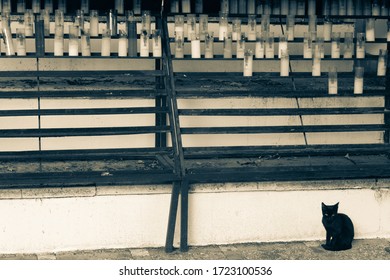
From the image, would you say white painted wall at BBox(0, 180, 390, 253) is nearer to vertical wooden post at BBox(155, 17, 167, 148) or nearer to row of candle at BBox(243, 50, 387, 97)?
row of candle at BBox(243, 50, 387, 97)

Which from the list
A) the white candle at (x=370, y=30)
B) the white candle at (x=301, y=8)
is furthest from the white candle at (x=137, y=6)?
the white candle at (x=370, y=30)

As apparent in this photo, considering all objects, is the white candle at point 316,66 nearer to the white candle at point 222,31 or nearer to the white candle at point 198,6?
the white candle at point 222,31

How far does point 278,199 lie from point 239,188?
0.40 m

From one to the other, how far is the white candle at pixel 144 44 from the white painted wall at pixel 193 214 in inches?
48.9

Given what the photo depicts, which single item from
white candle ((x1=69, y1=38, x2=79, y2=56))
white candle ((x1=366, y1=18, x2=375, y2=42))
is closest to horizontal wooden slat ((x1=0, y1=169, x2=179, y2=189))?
white candle ((x1=69, y1=38, x2=79, y2=56))

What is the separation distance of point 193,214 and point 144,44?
1.62m

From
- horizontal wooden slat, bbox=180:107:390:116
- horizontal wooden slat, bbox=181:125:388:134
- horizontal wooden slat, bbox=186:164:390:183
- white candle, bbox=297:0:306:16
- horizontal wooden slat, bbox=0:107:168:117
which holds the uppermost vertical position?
white candle, bbox=297:0:306:16

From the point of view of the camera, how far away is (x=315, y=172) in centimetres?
920

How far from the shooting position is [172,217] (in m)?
8.92

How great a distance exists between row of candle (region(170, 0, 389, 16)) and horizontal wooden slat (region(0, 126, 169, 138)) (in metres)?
1.15

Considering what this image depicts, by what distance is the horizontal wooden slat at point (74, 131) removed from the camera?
8914mm

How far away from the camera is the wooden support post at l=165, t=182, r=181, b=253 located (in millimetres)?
8898

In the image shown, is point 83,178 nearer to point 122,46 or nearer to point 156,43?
point 122,46

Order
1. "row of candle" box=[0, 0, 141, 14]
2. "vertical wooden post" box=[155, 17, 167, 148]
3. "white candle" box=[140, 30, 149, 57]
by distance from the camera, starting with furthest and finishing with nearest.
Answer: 1. "vertical wooden post" box=[155, 17, 167, 148]
2. "white candle" box=[140, 30, 149, 57]
3. "row of candle" box=[0, 0, 141, 14]
